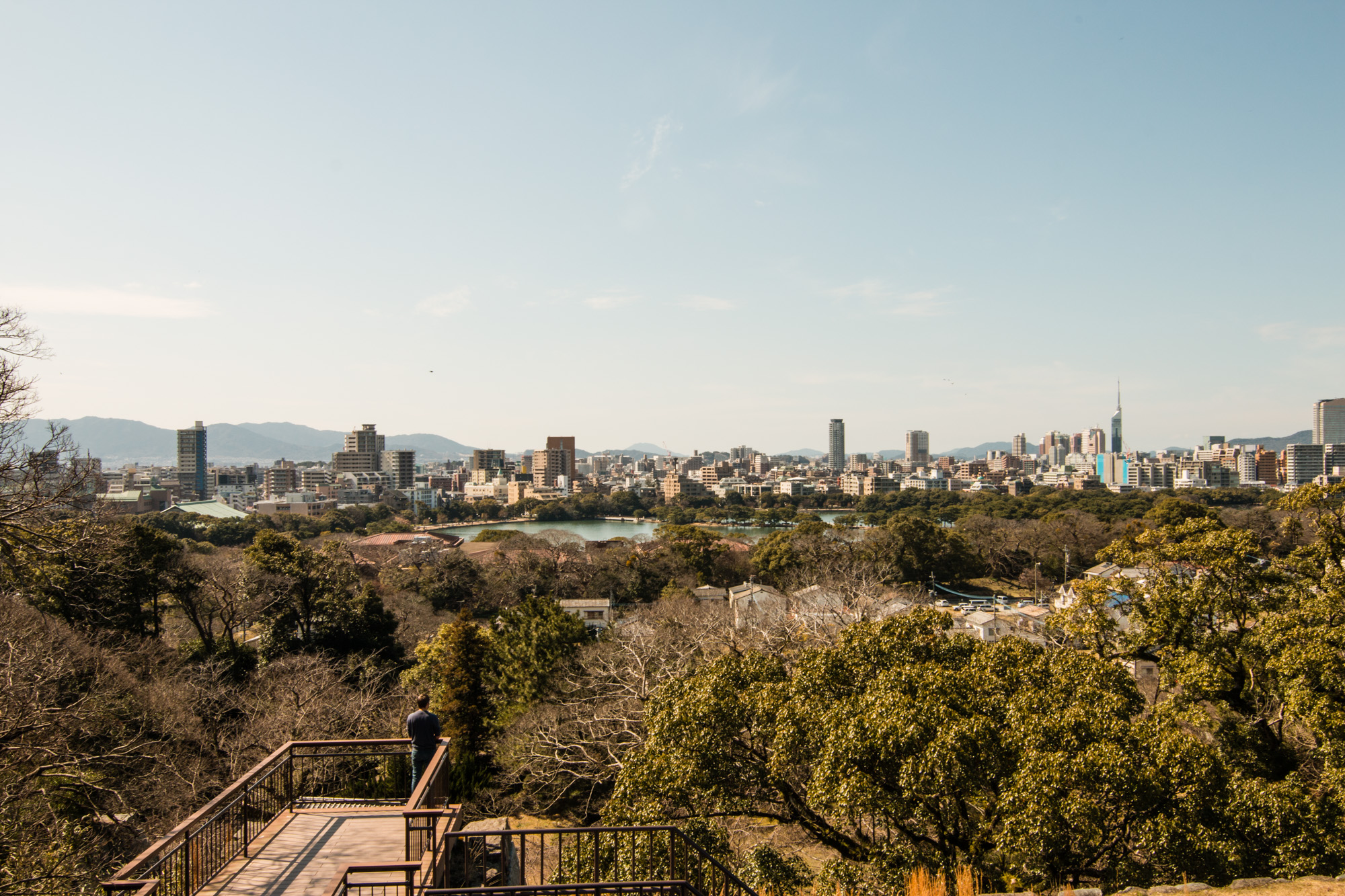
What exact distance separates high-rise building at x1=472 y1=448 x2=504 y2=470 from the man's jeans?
118622 mm

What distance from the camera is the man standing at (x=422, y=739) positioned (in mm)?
5309

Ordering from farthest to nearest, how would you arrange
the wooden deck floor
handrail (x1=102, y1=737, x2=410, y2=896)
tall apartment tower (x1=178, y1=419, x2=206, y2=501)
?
tall apartment tower (x1=178, y1=419, x2=206, y2=501) → the wooden deck floor → handrail (x1=102, y1=737, x2=410, y2=896)

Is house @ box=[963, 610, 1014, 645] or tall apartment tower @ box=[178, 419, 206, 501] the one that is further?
tall apartment tower @ box=[178, 419, 206, 501]

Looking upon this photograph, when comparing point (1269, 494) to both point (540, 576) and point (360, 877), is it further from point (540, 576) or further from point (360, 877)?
point (360, 877)

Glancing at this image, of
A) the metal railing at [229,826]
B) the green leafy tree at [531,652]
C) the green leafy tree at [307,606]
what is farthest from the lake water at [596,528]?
the metal railing at [229,826]

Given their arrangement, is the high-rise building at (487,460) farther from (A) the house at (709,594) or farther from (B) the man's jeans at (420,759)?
(B) the man's jeans at (420,759)

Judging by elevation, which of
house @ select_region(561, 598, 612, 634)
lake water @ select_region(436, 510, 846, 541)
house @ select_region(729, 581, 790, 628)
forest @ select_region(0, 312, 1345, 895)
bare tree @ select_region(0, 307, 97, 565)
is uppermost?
bare tree @ select_region(0, 307, 97, 565)

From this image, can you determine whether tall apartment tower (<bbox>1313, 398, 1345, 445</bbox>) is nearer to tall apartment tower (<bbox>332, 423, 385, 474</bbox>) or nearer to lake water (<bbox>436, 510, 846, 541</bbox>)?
lake water (<bbox>436, 510, 846, 541</bbox>)

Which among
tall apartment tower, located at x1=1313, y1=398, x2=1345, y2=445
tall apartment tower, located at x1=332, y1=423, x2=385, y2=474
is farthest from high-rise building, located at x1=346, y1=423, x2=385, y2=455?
tall apartment tower, located at x1=1313, y1=398, x2=1345, y2=445

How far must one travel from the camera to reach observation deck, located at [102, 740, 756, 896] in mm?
3725

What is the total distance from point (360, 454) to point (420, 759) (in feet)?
408

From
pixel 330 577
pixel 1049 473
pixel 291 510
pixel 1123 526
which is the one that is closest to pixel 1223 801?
pixel 330 577

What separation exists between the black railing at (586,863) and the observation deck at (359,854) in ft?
0.06

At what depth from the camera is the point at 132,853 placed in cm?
839
